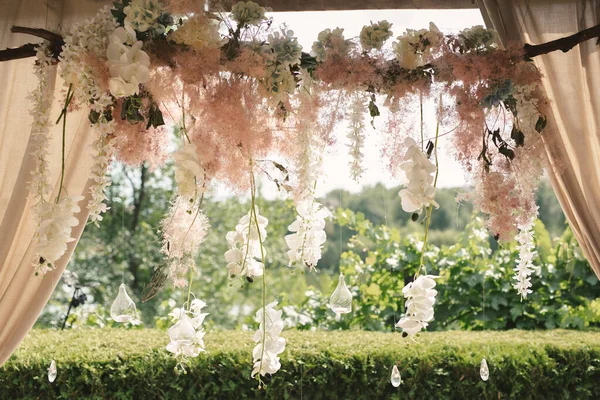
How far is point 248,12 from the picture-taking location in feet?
7.63

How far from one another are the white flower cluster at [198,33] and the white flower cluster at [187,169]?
1.12ft

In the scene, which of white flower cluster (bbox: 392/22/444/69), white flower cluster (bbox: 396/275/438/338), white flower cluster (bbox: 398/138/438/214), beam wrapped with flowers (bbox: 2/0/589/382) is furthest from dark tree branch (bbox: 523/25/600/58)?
white flower cluster (bbox: 396/275/438/338)

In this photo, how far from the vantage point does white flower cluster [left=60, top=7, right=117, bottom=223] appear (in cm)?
223

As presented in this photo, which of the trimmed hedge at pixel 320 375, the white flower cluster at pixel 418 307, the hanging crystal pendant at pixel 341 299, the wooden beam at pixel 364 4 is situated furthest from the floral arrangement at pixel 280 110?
the trimmed hedge at pixel 320 375

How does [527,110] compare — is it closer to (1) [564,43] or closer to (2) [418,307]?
(1) [564,43]

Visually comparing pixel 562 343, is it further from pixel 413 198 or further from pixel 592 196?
pixel 413 198

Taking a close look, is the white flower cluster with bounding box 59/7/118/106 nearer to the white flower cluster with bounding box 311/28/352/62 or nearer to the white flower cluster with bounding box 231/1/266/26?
the white flower cluster with bounding box 231/1/266/26

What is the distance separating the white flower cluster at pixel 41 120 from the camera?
231cm

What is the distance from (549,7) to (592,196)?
70 centimetres

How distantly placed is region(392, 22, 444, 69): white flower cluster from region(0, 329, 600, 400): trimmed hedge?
4.84ft

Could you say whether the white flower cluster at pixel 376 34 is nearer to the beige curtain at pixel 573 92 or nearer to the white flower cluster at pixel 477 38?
the white flower cluster at pixel 477 38

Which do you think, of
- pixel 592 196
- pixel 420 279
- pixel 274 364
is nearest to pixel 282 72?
pixel 420 279

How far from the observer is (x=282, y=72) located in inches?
91.7

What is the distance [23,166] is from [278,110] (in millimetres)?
951
